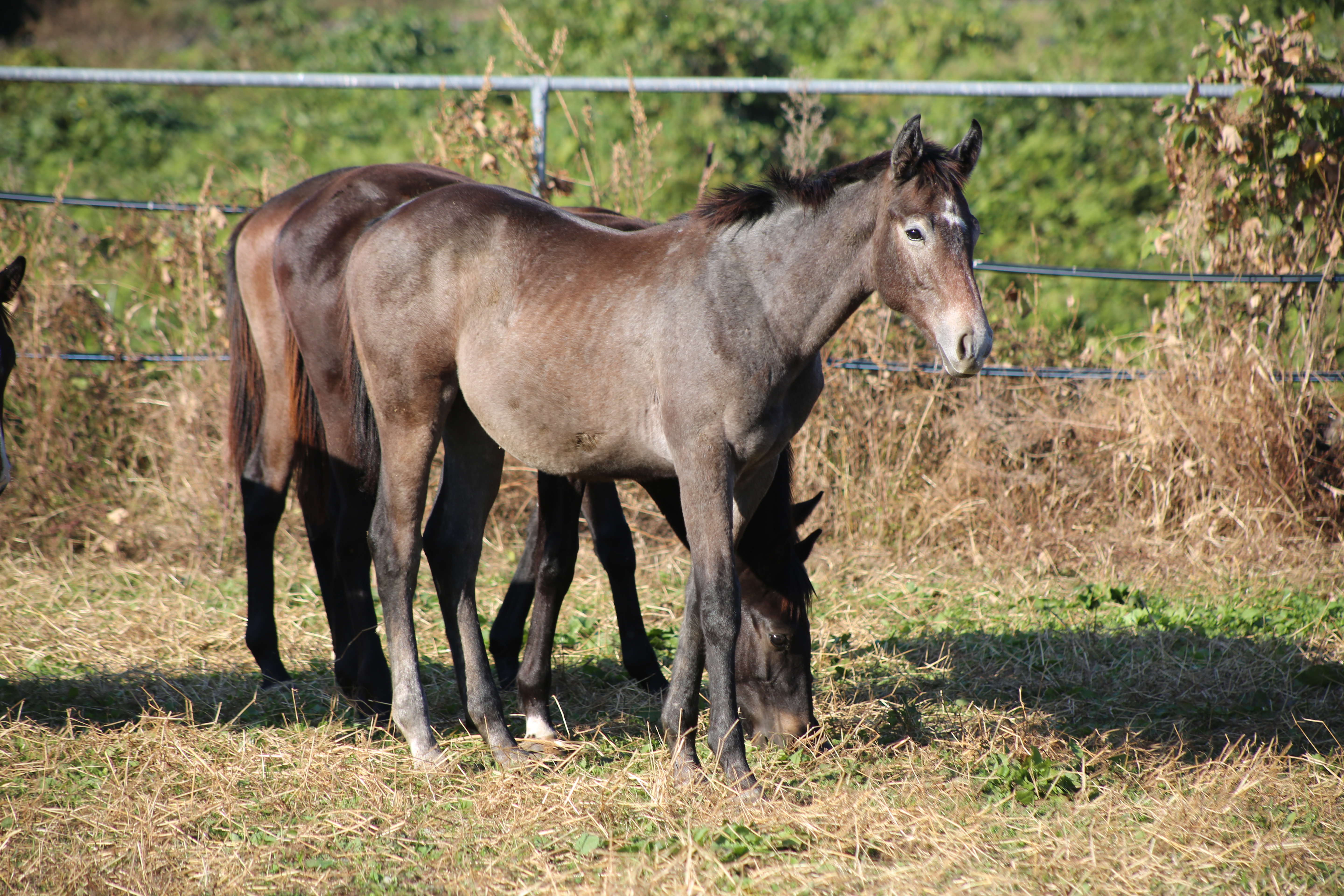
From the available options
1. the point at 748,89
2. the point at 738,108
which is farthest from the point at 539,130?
the point at 738,108

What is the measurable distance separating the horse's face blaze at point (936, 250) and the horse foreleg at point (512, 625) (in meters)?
1.90

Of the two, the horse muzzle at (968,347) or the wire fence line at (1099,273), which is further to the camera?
the wire fence line at (1099,273)

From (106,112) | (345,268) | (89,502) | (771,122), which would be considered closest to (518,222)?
(345,268)

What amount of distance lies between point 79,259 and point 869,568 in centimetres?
454

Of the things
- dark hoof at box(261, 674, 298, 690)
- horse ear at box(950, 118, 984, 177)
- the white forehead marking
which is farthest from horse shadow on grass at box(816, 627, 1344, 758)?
dark hoof at box(261, 674, 298, 690)

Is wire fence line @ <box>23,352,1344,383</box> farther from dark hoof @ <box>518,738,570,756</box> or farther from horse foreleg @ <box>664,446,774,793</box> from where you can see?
dark hoof @ <box>518,738,570,756</box>

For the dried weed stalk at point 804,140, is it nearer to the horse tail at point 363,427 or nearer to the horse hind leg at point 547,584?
the horse hind leg at point 547,584

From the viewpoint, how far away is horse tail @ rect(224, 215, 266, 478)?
14.0 feet

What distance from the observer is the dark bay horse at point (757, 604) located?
343 centimetres

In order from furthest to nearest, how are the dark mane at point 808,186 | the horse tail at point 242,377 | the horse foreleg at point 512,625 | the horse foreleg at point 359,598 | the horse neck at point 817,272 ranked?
1. the horse tail at point 242,377
2. the horse foreleg at point 512,625
3. the horse foreleg at point 359,598
4. the horse neck at point 817,272
5. the dark mane at point 808,186

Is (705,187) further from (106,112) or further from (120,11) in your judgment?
(120,11)

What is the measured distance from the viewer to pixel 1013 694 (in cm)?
392

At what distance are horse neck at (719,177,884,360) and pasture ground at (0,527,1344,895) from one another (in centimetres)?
127

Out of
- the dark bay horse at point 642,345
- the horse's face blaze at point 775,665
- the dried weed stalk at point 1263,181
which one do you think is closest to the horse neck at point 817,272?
the dark bay horse at point 642,345
